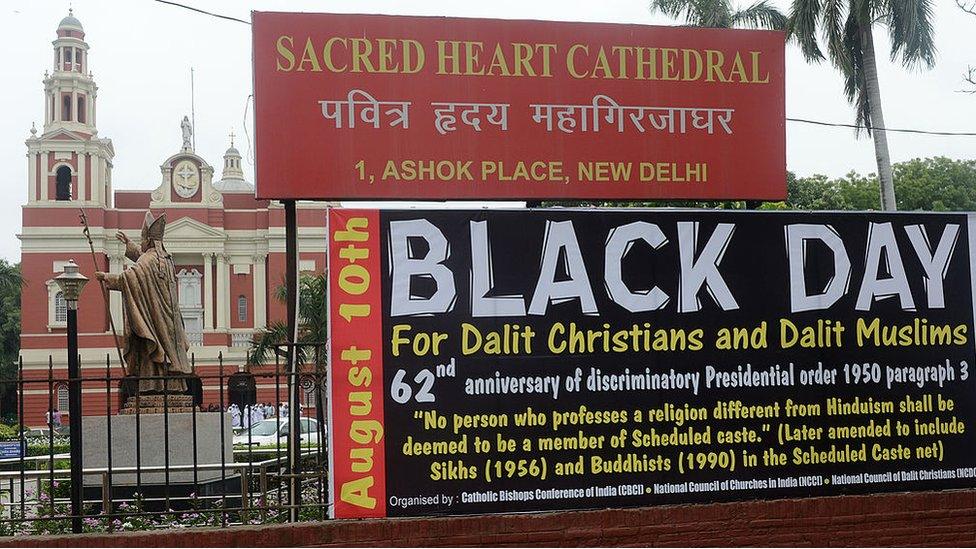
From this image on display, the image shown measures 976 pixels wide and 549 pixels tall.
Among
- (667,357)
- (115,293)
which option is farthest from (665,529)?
(115,293)

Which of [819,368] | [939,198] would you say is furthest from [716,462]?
[939,198]

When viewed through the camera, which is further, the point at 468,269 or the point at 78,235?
the point at 78,235

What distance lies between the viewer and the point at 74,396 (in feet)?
22.1

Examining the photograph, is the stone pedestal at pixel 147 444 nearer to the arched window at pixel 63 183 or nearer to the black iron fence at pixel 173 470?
the black iron fence at pixel 173 470

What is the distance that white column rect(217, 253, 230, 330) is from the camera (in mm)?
50375

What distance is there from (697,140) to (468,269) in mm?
2554

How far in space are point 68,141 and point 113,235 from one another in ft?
15.9

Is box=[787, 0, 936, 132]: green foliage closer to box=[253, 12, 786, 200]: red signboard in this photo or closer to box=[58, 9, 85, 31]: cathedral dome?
box=[253, 12, 786, 200]: red signboard

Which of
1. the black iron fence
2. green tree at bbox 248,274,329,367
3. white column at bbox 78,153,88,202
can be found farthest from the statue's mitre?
white column at bbox 78,153,88,202

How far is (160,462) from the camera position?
360 inches

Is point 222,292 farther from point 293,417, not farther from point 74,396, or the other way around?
point 293,417

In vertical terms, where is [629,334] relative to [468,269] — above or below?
below

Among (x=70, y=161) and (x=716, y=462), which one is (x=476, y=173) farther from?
(x=70, y=161)

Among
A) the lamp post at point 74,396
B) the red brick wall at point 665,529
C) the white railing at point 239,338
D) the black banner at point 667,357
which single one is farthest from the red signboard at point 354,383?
the white railing at point 239,338
